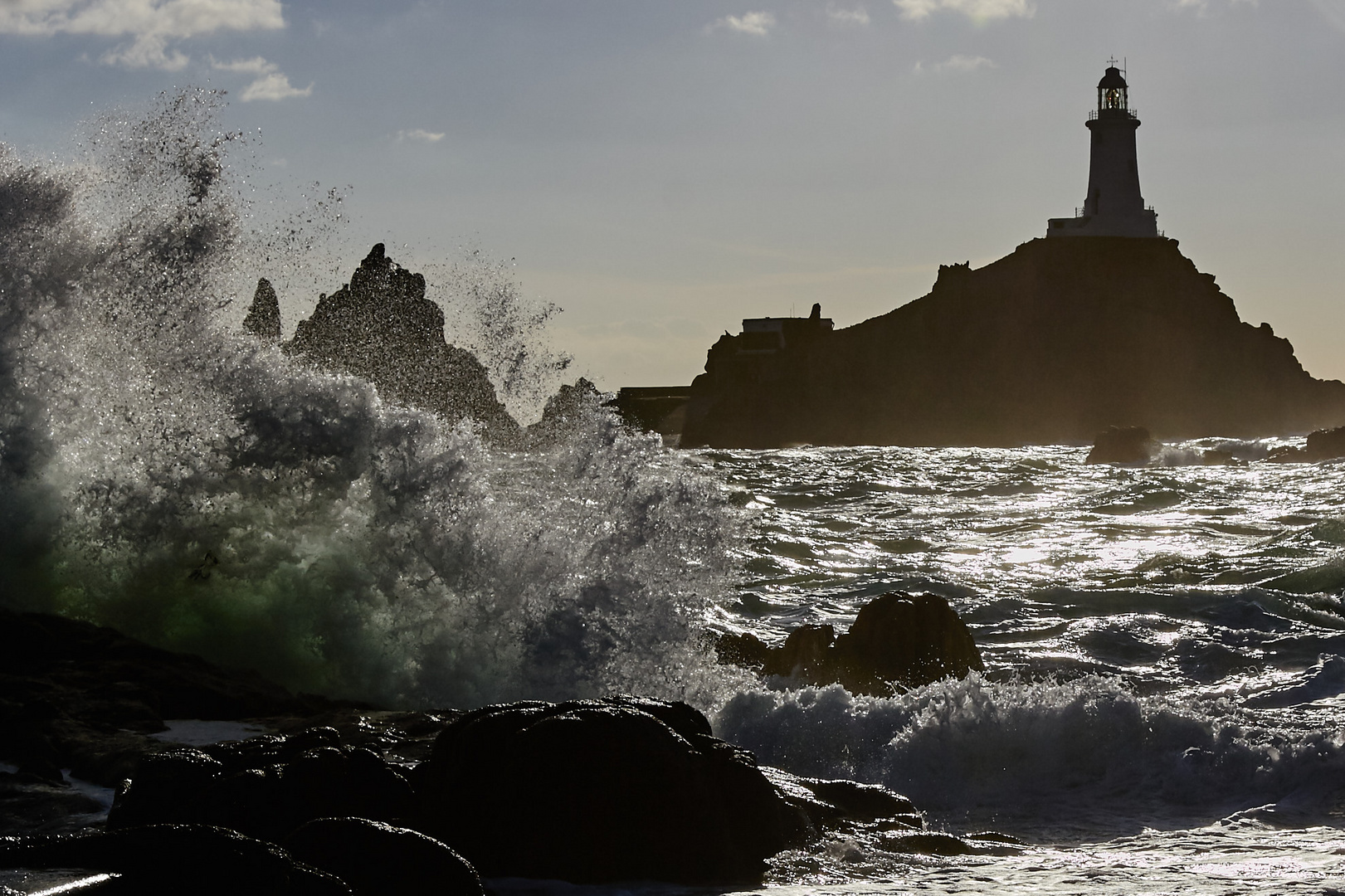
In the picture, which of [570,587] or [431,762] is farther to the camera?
[570,587]

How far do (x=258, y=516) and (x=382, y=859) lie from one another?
18.3 ft

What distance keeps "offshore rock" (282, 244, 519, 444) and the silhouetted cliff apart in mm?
49338

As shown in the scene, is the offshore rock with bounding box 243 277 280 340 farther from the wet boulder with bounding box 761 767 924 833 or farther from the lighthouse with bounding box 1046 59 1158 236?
Answer: the lighthouse with bounding box 1046 59 1158 236

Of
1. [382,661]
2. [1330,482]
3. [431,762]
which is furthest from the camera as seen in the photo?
[1330,482]

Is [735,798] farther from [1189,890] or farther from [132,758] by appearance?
[132,758]

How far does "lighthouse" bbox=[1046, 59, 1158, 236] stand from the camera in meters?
66.4

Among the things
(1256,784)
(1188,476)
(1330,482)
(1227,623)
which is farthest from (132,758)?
(1188,476)

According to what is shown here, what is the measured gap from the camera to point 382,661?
8.04m

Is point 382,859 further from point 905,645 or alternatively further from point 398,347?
point 398,347

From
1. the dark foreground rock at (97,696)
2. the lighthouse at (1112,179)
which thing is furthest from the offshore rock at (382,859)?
the lighthouse at (1112,179)

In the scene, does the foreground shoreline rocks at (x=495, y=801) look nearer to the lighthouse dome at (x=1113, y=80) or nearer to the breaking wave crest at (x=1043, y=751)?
the breaking wave crest at (x=1043, y=751)

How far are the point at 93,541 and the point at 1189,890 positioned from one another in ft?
22.9

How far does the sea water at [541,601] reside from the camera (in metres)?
5.60

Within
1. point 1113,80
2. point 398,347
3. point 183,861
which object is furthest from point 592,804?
point 1113,80
